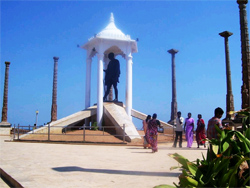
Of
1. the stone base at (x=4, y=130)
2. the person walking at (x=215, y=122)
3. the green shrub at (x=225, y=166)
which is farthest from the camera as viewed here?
the stone base at (x=4, y=130)

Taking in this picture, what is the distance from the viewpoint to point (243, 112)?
2.93 m

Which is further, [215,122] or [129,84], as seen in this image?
[129,84]

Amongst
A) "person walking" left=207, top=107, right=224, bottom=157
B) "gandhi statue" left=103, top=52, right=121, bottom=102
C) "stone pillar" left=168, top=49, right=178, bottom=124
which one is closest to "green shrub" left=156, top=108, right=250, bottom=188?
"person walking" left=207, top=107, right=224, bottom=157

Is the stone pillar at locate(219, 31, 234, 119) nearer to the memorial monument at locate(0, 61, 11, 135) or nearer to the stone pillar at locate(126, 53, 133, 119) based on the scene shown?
the stone pillar at locate(126, 53, 133, 119)

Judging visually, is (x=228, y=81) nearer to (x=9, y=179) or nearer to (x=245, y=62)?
(x=245, y=62)

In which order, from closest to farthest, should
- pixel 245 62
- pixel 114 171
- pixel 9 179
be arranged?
pixel 9 179, pixel 114 171, pixel 245 62

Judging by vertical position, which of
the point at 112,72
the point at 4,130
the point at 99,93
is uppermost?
the point at 112,72

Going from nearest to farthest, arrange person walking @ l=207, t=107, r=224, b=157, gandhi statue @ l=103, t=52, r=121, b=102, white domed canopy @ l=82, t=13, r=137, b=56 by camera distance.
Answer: person walking @ l=207, t=107, r=224, b=157
white domed canopy @ l=82, t=13, r=137, b=56
gandhi statue @ l=103, t=52, r=121, b=102

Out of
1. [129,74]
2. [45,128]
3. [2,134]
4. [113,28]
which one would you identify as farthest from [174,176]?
[2,134]

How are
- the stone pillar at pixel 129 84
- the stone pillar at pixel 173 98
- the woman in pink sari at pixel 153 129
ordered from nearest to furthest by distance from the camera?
the woman in pink sari at pixel 153 129 < the stone pillar at pixel 129 84 < the stone pillar at pixel 173 98

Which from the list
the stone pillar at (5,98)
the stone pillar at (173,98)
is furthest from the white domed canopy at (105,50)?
the stone pillar at (5,98)

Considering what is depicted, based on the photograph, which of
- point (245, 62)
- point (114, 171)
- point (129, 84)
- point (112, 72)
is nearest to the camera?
point (114, 171)

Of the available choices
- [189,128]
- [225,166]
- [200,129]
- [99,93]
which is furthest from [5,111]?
[225,166]

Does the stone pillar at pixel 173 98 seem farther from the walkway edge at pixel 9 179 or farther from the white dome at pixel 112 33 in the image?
the walkway edge at pixel 9 179
